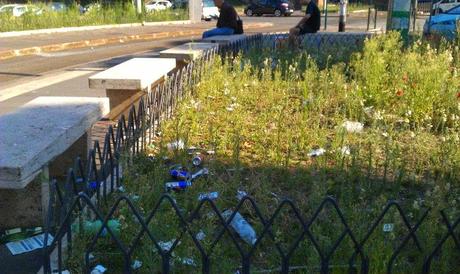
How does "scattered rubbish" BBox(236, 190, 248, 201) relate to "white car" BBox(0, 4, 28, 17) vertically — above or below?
below

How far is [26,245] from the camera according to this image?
308cm

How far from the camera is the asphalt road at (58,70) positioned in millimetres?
8594

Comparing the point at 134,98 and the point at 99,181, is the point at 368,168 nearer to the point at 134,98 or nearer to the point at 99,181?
the point at 99,181

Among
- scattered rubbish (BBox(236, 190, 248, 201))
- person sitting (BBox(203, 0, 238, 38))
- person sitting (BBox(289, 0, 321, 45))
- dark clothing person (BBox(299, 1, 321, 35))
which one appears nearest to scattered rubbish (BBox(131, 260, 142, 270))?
scattered rubbish (BBox(236, 190, 248, 201))

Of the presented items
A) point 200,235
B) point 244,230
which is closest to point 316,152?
point 244,230

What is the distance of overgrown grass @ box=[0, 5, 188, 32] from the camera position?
20.1m

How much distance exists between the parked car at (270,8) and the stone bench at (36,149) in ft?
136

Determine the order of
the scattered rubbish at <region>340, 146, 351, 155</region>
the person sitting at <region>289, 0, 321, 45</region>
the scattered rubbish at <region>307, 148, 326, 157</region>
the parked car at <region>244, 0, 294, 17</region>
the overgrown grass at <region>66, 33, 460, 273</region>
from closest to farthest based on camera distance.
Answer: the overgrown grass at <region>66, 33, 460, 273</region>
the scattered rubbish at <region>340, 146, 351, 155</region>
the scattered rubbish at <region>307, 148, 326, 157</region>
the person sitting at <region>289, 0, 321, 45</region>
the parked car at <region>244, 0, 294, 17</region>

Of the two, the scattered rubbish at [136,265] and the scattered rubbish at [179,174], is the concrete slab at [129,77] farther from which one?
the scattered rubbish at [136,265]

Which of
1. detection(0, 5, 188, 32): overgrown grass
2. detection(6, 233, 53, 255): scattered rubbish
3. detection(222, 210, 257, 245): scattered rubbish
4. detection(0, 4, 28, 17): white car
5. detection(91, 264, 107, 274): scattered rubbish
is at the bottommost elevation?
detection(6, 233, 53, 255): scattered rubbish

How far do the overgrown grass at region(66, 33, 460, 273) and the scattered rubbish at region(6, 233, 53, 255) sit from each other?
365 millimetres

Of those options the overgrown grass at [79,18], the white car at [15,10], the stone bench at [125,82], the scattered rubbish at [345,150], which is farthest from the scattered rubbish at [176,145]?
the white car at [15,10]

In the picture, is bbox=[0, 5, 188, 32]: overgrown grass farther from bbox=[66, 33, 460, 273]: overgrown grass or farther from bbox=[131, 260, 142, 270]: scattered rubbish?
bbox=[131, 260, 142, 270]: scattered rubbish

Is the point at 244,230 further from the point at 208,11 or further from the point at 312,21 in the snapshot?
the point at 208,11
